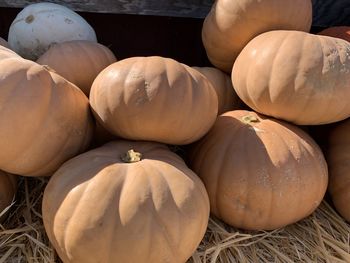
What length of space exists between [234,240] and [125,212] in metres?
0.47

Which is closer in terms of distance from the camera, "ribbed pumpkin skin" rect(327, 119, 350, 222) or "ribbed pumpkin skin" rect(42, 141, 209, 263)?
"ribbed pumpkin skin" rect(42, 141, 209, 263)

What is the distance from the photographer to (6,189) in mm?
1564

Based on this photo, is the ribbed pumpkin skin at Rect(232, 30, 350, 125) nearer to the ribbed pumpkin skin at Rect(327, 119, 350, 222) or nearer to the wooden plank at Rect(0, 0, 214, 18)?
the ribbed pumpkin skin at Rect(327, 119, 350, 222)

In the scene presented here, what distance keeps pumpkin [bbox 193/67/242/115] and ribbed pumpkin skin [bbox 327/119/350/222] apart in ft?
1.48

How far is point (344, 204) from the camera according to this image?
174 cm

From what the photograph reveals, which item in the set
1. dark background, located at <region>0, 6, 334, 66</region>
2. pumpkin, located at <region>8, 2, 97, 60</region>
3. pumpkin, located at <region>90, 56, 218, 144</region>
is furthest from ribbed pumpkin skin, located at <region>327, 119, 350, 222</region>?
pumpkin, located at <region>8, 2, 97, 60</region>

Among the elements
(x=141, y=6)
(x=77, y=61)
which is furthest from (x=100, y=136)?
(x=141, y=6)

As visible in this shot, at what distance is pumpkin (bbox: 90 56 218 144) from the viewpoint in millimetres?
1384

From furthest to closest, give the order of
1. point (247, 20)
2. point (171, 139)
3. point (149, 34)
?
1. point (149, 34)
2. point (247, 20)
3. point (171, 139)

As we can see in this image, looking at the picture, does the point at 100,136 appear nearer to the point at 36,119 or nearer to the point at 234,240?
the point at 36,119

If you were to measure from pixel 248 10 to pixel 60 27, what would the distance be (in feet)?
2.74

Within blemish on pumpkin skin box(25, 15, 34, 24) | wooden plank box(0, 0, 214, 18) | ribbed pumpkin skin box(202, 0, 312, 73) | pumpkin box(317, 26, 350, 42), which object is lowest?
wooden plank box(0, 0, 214, 18)

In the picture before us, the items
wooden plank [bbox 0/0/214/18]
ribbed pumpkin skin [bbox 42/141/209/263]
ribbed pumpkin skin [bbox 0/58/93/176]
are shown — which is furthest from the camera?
wooden plank [bbox 0/0/214/18]

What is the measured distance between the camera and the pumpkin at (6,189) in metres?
1.54
